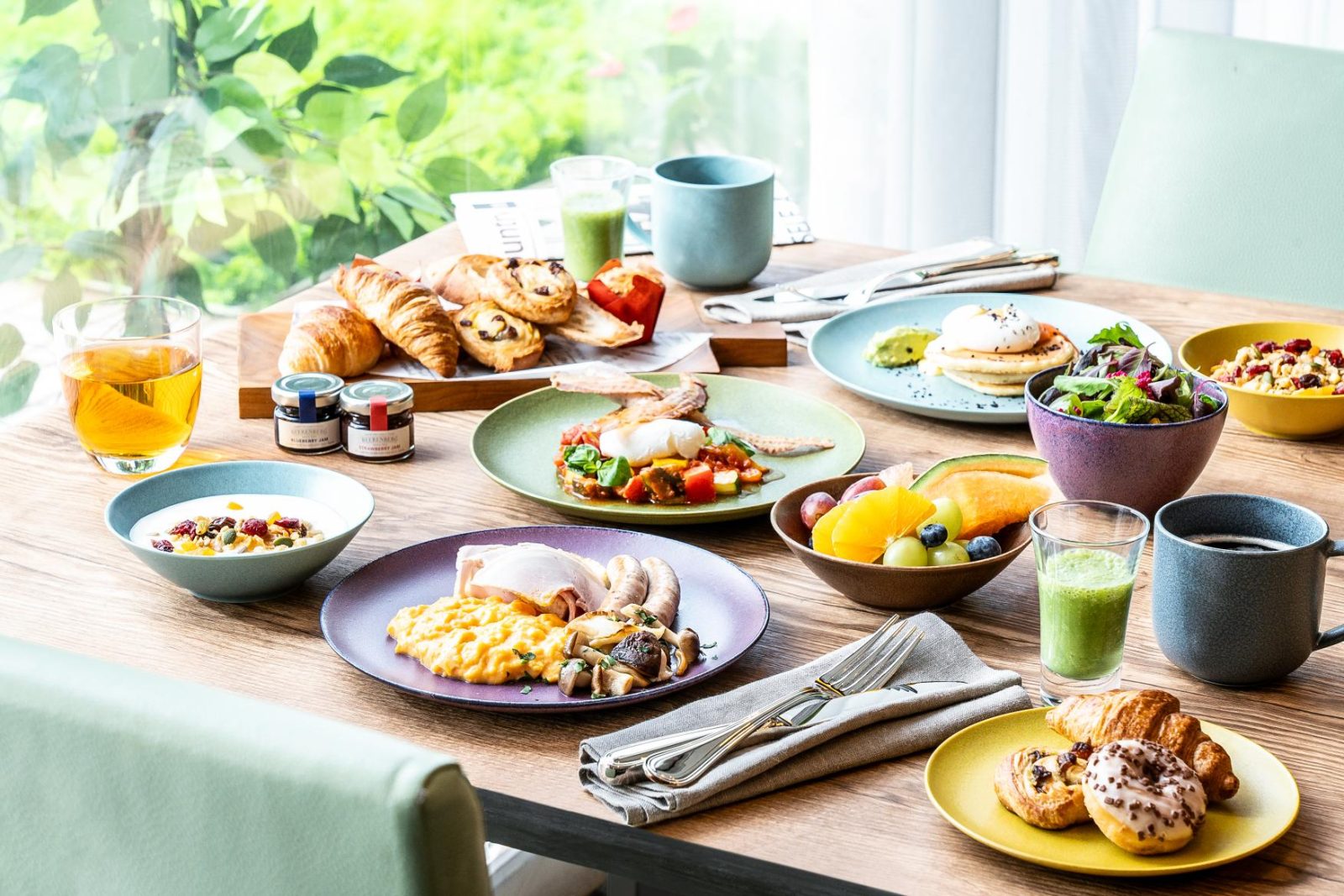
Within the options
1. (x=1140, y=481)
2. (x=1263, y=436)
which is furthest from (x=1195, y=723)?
(x=1263, y=436)

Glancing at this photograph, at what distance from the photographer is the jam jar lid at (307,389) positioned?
59.1 inches

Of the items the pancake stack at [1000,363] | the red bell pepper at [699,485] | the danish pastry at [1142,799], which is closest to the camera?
the danish pastry at [1142,799]

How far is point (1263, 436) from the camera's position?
1.55 meters

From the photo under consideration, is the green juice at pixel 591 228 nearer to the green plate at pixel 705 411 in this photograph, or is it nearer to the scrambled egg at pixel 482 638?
the green plate at pixel 705 411

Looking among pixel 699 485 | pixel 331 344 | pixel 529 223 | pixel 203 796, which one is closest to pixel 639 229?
pixel 529 223

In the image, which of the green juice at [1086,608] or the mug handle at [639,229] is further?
the mug handle at [639,229]

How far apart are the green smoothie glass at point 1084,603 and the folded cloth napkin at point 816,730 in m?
0.03

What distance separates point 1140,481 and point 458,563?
579 mm

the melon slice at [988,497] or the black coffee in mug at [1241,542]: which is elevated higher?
the black coffee in mug at [1241,542]

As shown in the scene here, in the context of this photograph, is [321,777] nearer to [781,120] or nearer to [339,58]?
[339,58]

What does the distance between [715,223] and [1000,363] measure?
18.2 inches

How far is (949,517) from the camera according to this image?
1.21 meters

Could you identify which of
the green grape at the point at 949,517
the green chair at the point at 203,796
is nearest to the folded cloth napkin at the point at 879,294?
the green grape at the point at 949,517

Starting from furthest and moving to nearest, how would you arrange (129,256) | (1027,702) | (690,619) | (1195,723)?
(129,256)
(690,619)
(1027,702)
(1195,723)
